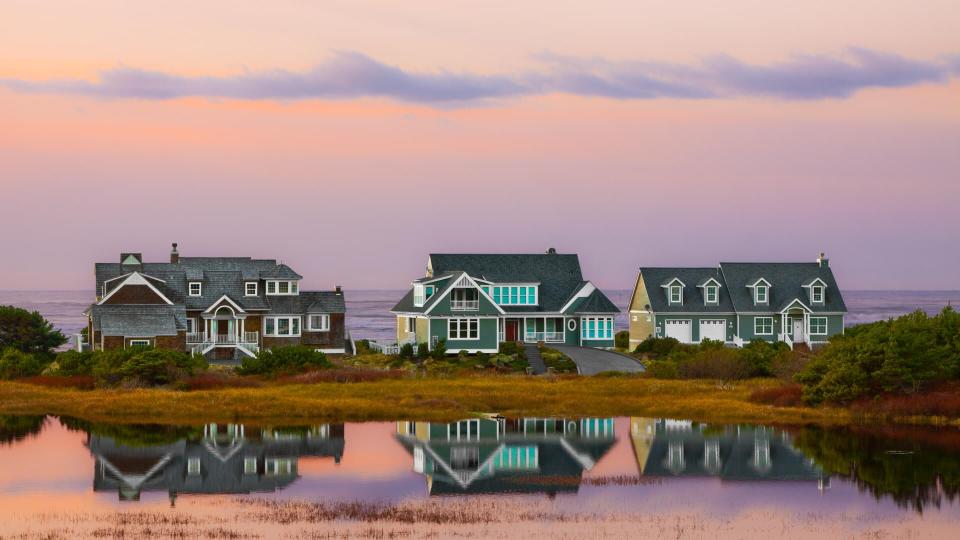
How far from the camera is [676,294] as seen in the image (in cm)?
9006

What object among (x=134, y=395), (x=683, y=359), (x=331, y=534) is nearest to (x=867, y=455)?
(x=331, y=534)

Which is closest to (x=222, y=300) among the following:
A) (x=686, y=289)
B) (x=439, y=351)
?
(x=439, y=351)

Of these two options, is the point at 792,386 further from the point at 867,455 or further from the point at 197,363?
the point at 197,363

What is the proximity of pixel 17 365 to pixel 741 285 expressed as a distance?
47035 mm

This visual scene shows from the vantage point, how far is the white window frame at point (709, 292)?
90.1 metres

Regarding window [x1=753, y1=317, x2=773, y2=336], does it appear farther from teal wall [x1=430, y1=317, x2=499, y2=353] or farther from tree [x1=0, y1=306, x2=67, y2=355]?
tree [x1=0, y1=306, x2=67, y2=355]

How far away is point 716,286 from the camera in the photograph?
90375mm

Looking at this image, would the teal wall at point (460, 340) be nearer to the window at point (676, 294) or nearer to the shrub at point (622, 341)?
the window at point (676, 294)

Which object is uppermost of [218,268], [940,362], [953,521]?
[218,268]

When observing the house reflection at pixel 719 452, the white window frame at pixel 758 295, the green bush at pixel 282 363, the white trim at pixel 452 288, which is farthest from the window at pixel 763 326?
the house reflection at pixel 719 452

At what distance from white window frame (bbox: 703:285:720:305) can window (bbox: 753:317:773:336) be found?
2859mm

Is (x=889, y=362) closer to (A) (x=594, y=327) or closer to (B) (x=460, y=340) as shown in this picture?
(B) (x=460, y=340)

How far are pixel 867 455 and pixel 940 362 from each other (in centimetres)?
1236

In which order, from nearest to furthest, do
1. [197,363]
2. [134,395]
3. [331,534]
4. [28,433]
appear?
[331,534] < [28,433] < [134,395] < [197,363]
